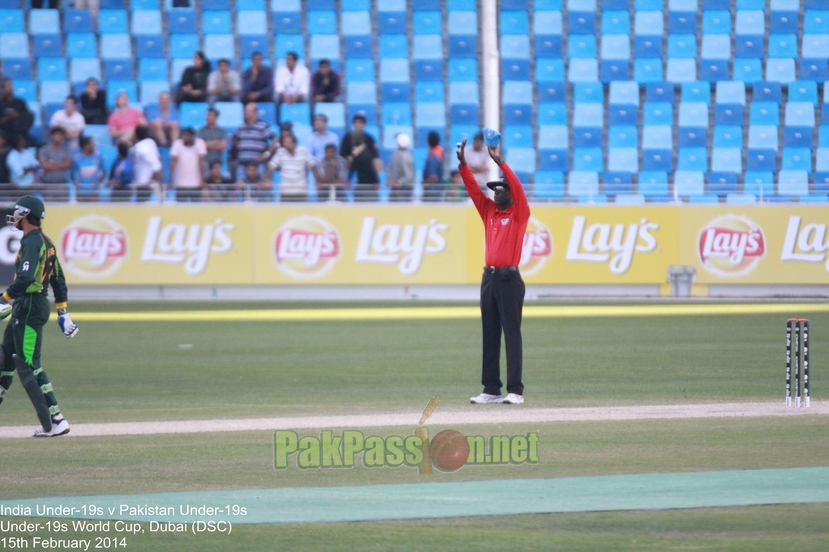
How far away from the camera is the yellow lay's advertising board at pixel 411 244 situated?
23.5 meters

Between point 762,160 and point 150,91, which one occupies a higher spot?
point 150,91

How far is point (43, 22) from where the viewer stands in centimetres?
2894

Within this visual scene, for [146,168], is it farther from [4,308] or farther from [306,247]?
[4,308]

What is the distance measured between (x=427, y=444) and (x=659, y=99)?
2172cm

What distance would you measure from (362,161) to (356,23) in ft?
21.5

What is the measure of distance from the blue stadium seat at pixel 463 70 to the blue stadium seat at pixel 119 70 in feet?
25.7

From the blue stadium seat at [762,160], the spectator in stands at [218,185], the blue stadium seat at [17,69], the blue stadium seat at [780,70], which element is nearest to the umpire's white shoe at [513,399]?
A: the spectator in stands at [218,185]

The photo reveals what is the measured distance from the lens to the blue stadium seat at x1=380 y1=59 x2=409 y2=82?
28.3 meters

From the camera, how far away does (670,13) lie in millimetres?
29297

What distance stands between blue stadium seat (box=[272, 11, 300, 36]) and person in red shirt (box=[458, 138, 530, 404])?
1910 centimetres

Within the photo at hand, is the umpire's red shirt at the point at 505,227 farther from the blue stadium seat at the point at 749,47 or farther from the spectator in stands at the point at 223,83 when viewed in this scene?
the blue stadium seat at the point at 749,47

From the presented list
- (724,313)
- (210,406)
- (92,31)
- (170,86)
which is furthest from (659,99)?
(210,406)

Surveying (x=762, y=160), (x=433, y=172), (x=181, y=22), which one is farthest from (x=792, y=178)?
(x=181, y=22)

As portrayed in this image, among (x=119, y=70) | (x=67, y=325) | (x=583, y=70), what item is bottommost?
(x=67, y=325)
